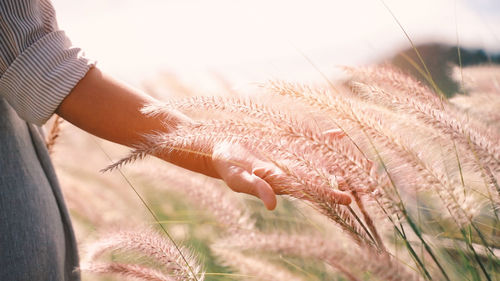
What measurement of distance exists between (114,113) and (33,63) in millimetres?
195

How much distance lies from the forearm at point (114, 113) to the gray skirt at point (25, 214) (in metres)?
0.14

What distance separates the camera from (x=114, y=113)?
0.91m

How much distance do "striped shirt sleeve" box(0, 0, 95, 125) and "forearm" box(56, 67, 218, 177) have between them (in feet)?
0.09

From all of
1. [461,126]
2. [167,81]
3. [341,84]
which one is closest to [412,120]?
[461,126]

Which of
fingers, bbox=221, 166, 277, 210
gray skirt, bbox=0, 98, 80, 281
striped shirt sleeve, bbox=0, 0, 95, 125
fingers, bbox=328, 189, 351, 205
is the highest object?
striped shirt sleeve, bbox=0, 0, 95, 125

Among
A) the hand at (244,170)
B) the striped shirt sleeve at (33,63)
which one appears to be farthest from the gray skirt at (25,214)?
the hand at (244,170)

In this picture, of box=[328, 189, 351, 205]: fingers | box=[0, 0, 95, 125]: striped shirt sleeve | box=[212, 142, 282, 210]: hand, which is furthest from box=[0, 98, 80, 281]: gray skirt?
box=[328, 189, 351, 205]: fingers

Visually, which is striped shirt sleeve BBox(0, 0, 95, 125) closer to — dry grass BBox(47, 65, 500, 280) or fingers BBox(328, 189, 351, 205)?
dry grass BBox(47, 65, 500, 280)

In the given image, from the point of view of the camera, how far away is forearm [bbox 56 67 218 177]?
2.96 feet

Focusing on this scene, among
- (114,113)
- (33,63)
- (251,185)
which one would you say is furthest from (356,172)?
(33,63)

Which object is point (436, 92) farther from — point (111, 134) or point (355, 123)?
point (111, 134)

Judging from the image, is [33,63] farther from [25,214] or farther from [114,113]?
[25,214]

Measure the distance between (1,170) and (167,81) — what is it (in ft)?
4.29

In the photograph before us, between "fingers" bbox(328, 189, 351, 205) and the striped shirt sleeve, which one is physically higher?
the striped shirt sleeve
